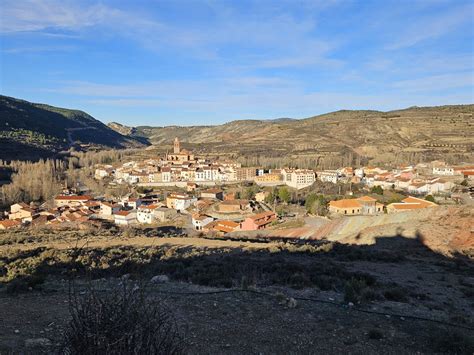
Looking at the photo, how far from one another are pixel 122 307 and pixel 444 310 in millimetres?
8143

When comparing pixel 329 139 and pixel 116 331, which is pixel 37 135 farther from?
pixel 116 331

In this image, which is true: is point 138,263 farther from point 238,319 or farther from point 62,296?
point 238,319

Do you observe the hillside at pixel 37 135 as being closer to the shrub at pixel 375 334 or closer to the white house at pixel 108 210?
the white house at pixel 108 210

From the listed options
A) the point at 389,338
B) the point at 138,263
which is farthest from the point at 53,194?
the point at 389,338

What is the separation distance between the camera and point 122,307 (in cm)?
393

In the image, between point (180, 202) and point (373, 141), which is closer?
point (180, 202)

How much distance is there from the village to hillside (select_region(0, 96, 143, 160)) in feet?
68.8

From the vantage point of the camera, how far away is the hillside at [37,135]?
91.0m

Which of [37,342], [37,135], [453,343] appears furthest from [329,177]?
[37,135]

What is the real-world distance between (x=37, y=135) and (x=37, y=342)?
133 meters

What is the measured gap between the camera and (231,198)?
192ft

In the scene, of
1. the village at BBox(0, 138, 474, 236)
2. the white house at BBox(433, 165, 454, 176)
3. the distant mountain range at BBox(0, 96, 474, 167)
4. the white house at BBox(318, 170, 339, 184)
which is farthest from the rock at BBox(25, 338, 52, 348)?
the distant mountain range at BBox(0, 96, 474, 167)

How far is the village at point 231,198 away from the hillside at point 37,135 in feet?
68.8

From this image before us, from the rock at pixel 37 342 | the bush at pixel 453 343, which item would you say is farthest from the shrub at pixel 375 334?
the rock at pixel 37 342
